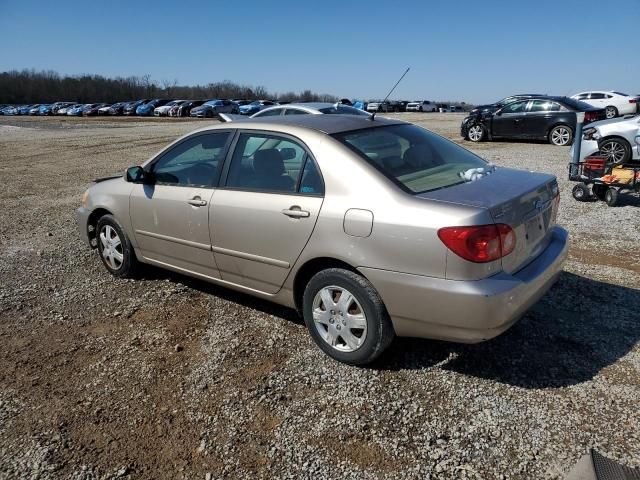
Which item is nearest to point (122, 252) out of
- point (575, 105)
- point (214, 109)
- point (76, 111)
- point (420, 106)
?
point (575, 105)

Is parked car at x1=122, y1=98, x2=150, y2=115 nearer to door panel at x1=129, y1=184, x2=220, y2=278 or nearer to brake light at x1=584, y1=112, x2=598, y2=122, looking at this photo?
brake light at x1=584, y1=112, x2=598, y2=122

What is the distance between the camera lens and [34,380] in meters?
3.34

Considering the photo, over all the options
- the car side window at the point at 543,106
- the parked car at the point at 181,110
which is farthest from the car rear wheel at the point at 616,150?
the parked car at the point at 181,110

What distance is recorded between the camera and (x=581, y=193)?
7.92m

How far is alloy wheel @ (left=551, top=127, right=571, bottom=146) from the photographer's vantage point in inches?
614

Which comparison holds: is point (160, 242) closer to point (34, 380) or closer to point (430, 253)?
point (34, 380)

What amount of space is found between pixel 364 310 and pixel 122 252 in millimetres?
2882

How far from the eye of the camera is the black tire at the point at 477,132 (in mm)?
17375

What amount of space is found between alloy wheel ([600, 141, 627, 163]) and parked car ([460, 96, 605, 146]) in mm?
5596

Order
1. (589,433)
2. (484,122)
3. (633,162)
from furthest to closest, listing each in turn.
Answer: (484,122) < (633,162) < (589,433)

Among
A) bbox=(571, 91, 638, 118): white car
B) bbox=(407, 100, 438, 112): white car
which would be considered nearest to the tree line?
bbox=(407, 100, 438, 112): white car

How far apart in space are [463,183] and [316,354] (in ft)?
5.09

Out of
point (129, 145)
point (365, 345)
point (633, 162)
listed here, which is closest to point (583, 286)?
point (365, 345)

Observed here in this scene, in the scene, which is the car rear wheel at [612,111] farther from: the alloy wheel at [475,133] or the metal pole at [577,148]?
the metal pole at [577,148]
